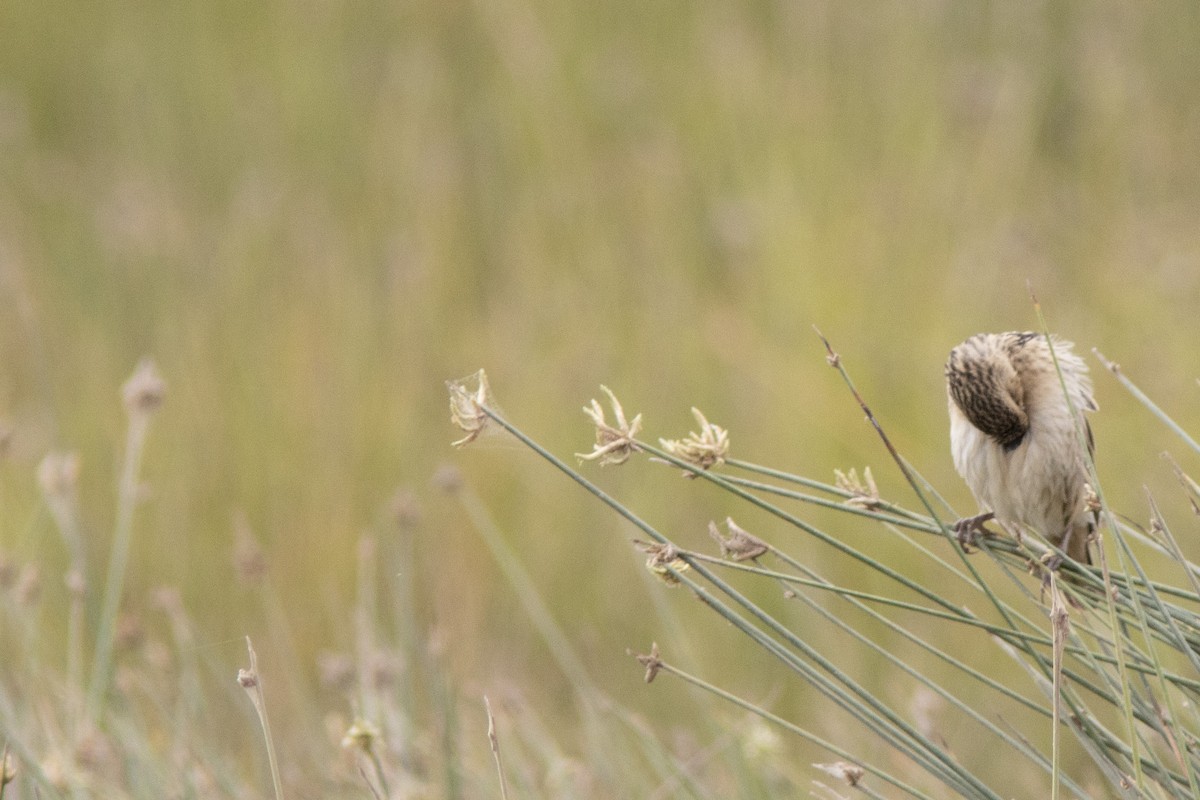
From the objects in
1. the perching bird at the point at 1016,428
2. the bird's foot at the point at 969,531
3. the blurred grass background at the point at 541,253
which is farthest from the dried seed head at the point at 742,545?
the blurred grass background at the point at 541,253

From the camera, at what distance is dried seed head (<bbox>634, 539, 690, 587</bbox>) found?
1769 millimetres

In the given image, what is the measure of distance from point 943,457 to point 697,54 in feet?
7.88

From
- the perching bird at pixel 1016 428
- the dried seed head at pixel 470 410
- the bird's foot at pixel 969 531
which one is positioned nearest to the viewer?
the dried seed head at pixel 470 410

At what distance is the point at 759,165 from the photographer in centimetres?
651

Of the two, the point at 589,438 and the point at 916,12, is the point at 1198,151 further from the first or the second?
the point at 589,438

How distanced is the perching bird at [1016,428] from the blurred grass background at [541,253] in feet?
6.00

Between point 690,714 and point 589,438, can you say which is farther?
point 589,438

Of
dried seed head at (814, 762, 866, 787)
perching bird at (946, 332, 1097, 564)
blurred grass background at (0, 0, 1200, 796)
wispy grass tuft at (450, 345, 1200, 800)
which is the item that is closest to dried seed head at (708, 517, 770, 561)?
wispy grass tuft at (450, 345, 1200, 800)

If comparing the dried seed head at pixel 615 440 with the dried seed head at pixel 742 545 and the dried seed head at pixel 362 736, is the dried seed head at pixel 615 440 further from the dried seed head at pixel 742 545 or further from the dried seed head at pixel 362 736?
the dried seed head at pixel 362 736

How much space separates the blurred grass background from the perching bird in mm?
1829

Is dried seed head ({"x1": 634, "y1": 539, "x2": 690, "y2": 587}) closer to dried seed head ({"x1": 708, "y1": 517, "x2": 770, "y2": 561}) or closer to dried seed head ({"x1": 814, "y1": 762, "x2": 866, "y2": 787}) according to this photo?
dried seed head ({"x1": 708, "y1": 517, "x2": 770, "y2": 561})

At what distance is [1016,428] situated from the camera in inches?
116

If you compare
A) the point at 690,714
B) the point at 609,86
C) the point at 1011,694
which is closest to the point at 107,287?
the point at 609,86

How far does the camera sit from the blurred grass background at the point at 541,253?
17.9 feet
